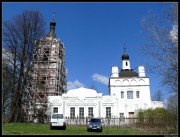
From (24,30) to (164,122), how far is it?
67.8ft

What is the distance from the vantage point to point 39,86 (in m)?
37.3

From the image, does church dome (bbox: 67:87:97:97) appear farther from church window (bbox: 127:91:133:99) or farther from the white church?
church window (bbox: 127:91:133:99)

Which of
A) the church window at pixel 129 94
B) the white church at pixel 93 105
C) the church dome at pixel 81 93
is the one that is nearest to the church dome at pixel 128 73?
the church window at pixel 129 94

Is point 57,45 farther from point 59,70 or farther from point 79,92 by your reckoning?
point 79,92

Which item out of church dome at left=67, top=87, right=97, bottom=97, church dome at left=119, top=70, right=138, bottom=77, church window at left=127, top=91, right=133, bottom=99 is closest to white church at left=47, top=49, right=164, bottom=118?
church dome at left=67, top=87, right=97, bottom=97

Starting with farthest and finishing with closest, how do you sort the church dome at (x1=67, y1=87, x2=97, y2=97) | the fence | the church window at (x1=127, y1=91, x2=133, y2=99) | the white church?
the church window at (x1=127, y1=91, x2=133, y2=99) → the church dome at (x1=67, y1=87, x2=97, y2=97) → the white church → the fence

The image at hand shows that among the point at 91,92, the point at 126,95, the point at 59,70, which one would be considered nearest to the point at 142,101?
the point at 126,95

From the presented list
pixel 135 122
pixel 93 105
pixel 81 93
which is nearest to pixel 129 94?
pixel 93 105

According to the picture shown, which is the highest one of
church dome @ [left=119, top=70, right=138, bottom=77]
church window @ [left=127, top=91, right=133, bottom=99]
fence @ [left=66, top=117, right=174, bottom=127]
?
church dome @ [left=119, top=70, right=138, bottom=77]

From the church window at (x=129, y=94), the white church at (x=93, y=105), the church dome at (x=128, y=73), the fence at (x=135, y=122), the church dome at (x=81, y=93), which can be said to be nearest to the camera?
the fence at (x=135, y=122)

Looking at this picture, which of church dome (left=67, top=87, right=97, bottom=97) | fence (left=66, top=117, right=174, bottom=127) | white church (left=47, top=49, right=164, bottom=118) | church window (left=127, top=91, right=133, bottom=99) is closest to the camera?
fence (left=66, top=117, right=174, bottom=127)

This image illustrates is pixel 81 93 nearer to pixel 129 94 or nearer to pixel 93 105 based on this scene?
pixel 93 105

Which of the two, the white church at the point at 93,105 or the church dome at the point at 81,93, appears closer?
the white church at the point at 93,105

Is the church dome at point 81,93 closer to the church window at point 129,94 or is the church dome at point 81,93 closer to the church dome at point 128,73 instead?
the church window at point 129,94
